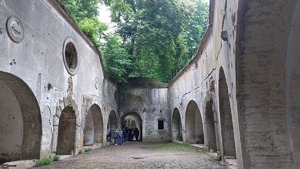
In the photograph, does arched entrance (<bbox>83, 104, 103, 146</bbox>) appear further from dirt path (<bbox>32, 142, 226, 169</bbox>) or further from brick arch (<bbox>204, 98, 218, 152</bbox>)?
brick arch (<bbox>204, 98, 218, 152</bbox>)

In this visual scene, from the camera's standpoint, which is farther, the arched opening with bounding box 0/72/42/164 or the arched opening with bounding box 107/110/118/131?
the arched opening with bounding box 107/110/118/131

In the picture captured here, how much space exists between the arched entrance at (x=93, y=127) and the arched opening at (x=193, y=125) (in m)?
5.73

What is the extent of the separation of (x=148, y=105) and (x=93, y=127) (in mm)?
6763

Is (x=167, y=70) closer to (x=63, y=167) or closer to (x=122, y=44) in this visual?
(x=122, y=44)

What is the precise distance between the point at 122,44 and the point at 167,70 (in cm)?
508

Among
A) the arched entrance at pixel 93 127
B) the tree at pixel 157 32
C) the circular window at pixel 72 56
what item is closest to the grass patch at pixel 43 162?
the circular window at pixel 72 56

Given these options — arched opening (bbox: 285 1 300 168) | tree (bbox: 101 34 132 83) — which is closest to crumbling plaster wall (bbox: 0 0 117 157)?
tree (bbox: 101 34 132 83)

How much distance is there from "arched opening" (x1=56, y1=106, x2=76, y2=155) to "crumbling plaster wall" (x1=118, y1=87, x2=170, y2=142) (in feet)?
32.9

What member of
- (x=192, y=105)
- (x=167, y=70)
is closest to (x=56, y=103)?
(x=192, y=105)

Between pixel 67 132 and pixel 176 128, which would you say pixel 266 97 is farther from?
pixel 176 128

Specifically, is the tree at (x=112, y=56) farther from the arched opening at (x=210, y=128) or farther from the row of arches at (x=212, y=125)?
the arched opening at (x=210, y=128)

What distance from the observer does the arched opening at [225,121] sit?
→ 7578 mm

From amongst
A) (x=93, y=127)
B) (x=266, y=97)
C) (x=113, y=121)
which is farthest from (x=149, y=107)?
(x=266, y=97)

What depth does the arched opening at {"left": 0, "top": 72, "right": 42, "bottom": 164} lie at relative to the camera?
7.49 meters
